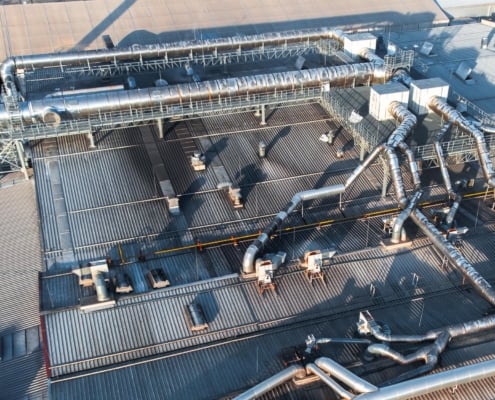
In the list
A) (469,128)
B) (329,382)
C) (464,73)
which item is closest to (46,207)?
(329,382)

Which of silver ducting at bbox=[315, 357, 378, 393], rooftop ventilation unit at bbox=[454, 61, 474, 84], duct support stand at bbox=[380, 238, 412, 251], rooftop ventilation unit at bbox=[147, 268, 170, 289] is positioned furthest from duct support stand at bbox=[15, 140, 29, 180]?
rooftop ventilation unit at bbox=[454, 61, 474, 84]

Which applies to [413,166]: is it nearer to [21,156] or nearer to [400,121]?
[400,121]

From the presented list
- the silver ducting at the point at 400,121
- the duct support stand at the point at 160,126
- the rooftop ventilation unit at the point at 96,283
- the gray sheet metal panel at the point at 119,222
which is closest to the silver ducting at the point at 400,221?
the silver ducting at the point at 400,121

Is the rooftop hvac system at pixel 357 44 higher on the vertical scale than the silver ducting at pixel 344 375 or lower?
higher

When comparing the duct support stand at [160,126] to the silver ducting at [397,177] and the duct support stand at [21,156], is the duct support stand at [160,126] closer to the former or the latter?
the duct support stand at [21,156]

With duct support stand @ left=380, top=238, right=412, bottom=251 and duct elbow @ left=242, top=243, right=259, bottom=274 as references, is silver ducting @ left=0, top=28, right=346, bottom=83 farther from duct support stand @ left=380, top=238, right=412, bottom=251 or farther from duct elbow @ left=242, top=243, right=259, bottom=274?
duct elbow @ left=242, top=243, right=259, bottom=274
